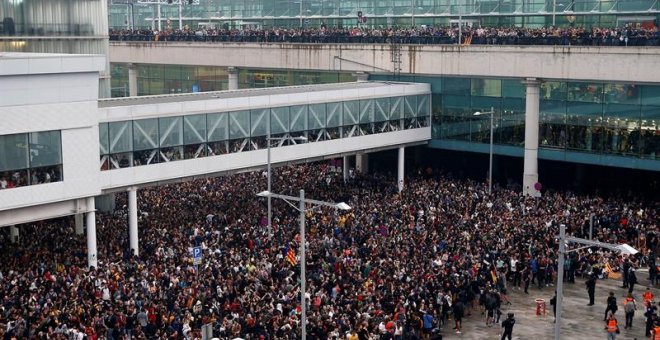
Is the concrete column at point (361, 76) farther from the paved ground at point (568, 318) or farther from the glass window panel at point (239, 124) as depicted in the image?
the paved ground at point (568, 318)

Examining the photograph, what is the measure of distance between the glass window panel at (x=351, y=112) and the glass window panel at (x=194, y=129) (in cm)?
1072

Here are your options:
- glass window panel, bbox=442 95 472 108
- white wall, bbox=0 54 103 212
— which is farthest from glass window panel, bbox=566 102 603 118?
white wall, bbox=0 54 103 212

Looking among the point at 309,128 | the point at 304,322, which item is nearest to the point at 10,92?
the point at 304,322

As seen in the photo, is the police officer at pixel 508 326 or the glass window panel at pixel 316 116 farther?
the glass window panel at pixel 316 116

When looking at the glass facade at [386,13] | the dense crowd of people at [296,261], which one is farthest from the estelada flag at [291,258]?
the glass facade at [386,13]

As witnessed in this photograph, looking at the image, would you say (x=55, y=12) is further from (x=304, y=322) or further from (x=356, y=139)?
(x=304, y=322)

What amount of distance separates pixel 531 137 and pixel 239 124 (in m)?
18.3

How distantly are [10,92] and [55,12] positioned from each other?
17.3 meters

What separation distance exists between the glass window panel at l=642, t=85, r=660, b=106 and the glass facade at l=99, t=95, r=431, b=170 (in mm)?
13513

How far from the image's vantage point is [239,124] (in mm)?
46469

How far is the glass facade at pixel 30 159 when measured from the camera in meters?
35.8

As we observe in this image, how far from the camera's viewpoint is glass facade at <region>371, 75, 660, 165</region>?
51.7m

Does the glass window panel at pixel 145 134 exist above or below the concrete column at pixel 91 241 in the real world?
above

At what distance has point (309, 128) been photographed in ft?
166
